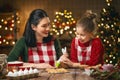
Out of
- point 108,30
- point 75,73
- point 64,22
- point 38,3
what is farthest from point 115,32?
point 75,73

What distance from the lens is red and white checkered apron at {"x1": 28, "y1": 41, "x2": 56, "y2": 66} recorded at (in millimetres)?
2834

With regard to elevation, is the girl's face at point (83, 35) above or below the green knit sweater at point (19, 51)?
above

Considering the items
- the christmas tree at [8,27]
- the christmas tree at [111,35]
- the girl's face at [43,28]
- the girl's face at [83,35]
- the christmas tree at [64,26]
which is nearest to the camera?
the girl's face at [43,28]

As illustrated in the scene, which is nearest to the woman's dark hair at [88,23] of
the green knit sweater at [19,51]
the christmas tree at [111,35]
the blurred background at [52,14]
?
the green knit sweater at [19,51]

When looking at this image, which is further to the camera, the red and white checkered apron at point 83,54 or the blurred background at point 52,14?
the blurred background at point 52,14

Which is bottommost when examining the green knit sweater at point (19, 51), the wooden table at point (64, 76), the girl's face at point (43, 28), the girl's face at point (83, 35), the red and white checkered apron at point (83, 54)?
the wooden table at point (64, 76)

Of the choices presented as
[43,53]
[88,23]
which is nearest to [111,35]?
[88,23]

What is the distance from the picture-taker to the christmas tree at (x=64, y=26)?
7789 millimetres

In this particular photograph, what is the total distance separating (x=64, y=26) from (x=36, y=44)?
499 cm

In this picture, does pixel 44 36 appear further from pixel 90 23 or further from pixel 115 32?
pixel 115 32

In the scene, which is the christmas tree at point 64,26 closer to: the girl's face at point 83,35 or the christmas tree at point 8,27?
the christmas tree at point 8,27

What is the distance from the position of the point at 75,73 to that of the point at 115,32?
15.3 ft

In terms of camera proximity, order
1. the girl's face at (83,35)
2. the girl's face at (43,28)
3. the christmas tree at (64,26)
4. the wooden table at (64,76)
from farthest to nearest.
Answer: the christmas tree at (64,26) → the girl's face at (83,35) → the girl's face at (43,28) → the wooden table at (64,76)

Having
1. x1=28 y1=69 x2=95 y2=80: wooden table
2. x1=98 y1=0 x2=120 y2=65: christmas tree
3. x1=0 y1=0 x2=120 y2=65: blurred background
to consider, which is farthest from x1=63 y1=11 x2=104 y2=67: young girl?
x1=0 y1=0 x2=120 y2=65: blurred background
